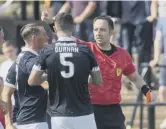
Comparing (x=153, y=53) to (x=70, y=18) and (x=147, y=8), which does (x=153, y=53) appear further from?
(x=70, y=18)

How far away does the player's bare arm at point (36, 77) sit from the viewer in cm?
868

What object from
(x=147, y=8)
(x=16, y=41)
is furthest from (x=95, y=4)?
(x=16, y=41)

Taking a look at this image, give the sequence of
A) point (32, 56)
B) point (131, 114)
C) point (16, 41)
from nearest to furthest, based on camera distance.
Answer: point (32, 56)
point (131, 114)
point (16, 41)

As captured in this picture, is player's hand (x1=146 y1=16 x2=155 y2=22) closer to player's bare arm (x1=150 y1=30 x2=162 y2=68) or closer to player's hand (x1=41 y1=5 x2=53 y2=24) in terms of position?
player's bare arm (x1=150 y1=30 x2=162 y2=68)

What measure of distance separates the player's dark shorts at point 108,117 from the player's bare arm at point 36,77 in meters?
1.12

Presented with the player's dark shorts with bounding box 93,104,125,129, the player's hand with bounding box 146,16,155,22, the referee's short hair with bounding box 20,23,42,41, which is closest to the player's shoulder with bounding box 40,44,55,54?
the referee's short hair with bounding box 20,23,42,41

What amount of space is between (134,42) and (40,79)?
486cm

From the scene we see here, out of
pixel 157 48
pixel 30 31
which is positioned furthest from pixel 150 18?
pixel 30 31

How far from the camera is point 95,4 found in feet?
44.0

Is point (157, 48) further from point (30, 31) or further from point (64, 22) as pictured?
point (64, 22)

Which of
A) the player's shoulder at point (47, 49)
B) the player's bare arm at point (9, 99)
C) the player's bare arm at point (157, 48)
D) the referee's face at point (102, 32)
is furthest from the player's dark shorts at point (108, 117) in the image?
the player's bare arm at point (157, 48)

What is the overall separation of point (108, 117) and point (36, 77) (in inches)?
53.3

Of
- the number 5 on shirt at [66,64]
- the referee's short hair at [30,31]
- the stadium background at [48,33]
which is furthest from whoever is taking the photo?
the stadium background at [48,33]

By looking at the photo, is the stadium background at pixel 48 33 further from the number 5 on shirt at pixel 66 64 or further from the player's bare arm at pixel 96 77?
the number 5 on shirt at pixel 66 64
